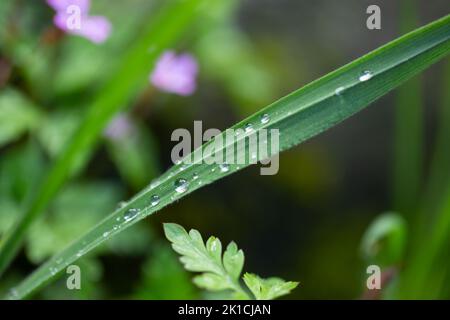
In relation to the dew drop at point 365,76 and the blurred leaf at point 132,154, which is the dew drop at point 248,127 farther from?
the blurred leaf at point 132,154

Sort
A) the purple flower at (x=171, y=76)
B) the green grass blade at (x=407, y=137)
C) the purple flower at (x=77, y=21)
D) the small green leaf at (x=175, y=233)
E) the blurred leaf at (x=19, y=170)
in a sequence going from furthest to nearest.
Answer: the green grass blade at (x=407, y=137), the purple flower at (x=171, y=76), the blurred leaf at (x=19, y=170), the purple flower at (x=77, y=21), the small green leaf at (x=175, y=233)

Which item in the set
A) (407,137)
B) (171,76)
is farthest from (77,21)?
(407,137)

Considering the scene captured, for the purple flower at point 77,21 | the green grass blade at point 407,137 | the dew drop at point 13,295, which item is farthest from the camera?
the green grass blade at point 407,137

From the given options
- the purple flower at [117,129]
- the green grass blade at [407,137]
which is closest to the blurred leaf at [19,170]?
the purple flower at [117,129]

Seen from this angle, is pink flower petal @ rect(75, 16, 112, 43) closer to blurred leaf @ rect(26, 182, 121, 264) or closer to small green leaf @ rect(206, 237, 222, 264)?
blurred leaf @ rect(26, 182, 121, 264)

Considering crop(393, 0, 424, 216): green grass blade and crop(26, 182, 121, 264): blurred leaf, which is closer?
crop(26, 182, 121, 264): blurred leaf

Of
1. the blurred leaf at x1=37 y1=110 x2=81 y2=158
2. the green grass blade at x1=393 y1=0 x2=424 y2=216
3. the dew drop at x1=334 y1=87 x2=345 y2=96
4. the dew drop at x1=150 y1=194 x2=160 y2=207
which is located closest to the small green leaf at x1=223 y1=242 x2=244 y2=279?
the dew drop at x1=150 y1=194 x2=160 y2=207
